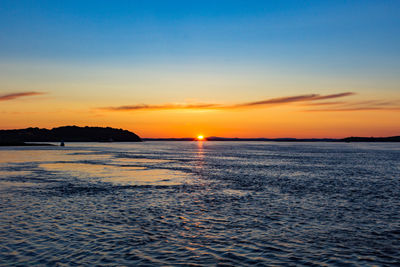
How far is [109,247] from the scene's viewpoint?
53.6 ft

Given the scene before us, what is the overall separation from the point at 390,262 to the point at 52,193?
94.5 feet

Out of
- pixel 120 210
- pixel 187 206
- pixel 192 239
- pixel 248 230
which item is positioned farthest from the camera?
pixel 187 206

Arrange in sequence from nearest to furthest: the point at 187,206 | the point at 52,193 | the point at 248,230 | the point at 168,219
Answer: the point at 248,230
the point at 168,219
the point at 187,206
the point at 52,193

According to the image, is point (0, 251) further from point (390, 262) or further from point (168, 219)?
point (390, 262)

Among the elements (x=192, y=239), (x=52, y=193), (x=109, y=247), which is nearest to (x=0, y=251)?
(x=109, y=247)

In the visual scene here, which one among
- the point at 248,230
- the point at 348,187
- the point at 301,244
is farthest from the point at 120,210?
the point at 348,187

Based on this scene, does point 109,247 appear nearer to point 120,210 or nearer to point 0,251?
point 0,251

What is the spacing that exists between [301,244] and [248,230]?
356 cm

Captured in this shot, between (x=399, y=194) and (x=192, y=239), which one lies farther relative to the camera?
(x=399, y=194)

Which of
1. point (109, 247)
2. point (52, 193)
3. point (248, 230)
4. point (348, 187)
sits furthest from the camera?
point (348, 187)

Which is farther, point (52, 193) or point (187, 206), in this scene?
point (52, 193)

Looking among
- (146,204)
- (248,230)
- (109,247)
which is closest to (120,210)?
(146,204)

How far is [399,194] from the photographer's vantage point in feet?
110

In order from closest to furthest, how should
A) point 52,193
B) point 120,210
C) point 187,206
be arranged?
point 120,210 < point 187,206 < point 52,193
